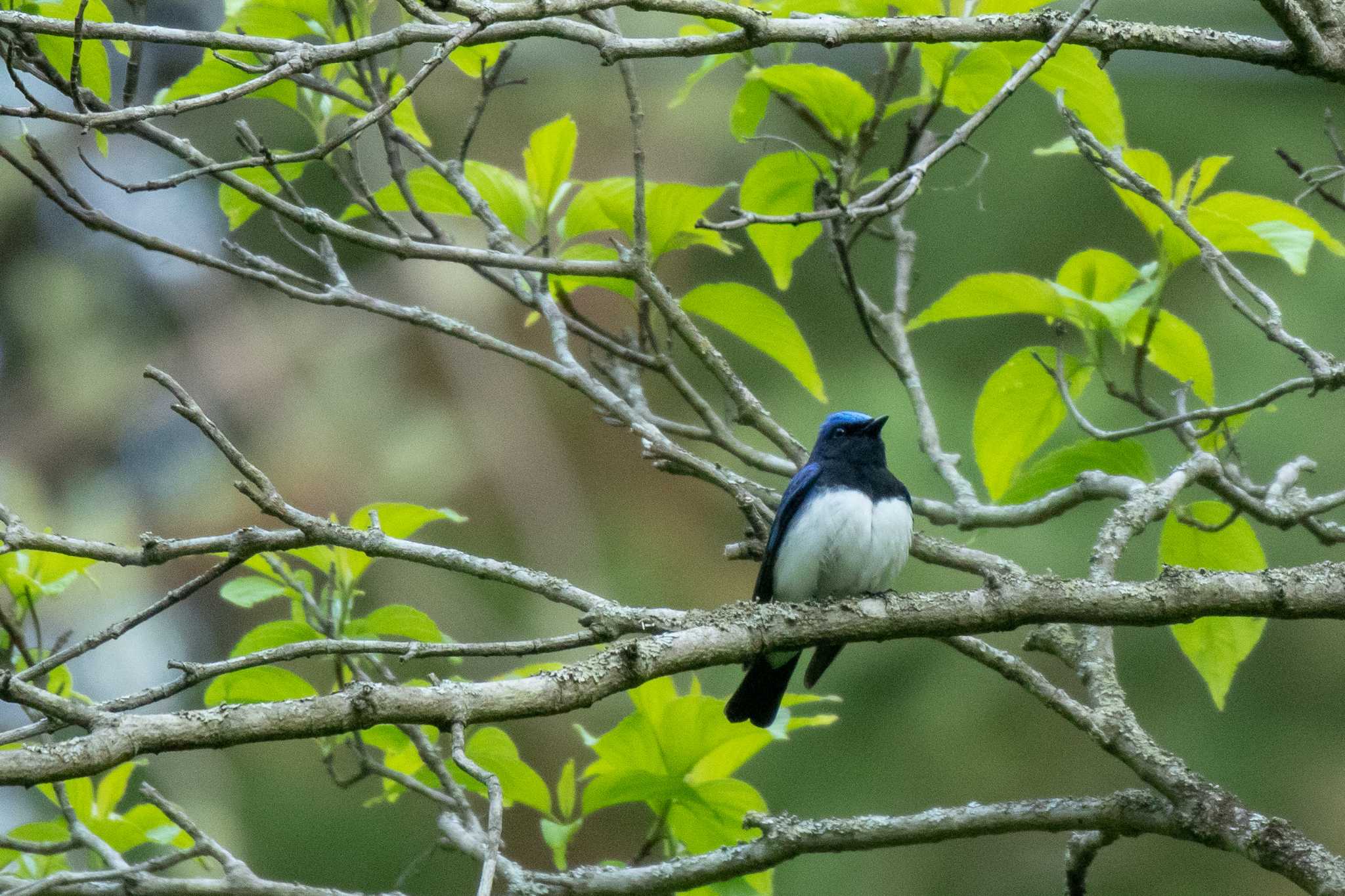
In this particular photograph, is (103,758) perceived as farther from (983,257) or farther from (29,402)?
(29,402)

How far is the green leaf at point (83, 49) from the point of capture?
2559mm

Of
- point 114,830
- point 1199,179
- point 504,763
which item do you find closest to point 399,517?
point 504,763

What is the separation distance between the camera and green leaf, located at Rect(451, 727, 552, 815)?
275 centimetres

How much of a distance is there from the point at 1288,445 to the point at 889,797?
6.80ft

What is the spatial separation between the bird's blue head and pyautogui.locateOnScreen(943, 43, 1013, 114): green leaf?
1.01 meters

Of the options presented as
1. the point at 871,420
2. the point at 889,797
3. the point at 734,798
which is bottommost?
the point at 889,797

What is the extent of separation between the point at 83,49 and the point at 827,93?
1538 millimetres

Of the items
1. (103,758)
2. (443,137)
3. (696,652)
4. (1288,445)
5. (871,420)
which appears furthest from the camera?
(443,137)

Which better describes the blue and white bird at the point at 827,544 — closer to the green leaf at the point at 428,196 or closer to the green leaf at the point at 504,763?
the green leaf at the point at 504,763

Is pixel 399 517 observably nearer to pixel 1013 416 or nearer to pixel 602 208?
pixel 602 208

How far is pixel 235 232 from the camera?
7457 mm

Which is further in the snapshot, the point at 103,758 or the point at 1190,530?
the point at 1190,530

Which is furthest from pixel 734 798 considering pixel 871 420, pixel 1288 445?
pixel 1288 445

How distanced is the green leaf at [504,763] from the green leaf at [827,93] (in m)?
1.53
